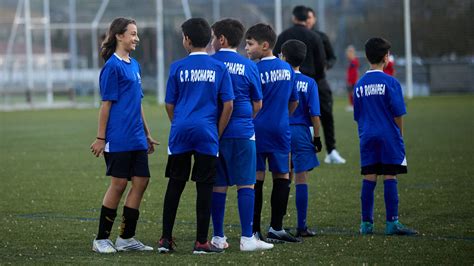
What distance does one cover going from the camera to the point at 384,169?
9.05 m

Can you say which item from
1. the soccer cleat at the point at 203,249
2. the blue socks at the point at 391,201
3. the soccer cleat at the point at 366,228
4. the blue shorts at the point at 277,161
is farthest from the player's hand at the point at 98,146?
the blue socks at the point at 391,201

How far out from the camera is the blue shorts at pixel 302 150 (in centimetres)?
Answer: 911

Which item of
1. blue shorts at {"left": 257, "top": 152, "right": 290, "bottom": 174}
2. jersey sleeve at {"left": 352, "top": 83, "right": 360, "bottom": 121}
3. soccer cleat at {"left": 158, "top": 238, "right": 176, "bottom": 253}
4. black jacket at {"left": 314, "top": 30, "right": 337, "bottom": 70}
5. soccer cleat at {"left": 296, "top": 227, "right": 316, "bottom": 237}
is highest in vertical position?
black jacket at {"left": 314, "top": 30, "right": 337, "bottom": 70}

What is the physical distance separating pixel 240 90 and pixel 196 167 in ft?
2.38

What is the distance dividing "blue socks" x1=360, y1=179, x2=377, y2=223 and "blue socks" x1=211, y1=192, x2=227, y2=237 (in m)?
1.45

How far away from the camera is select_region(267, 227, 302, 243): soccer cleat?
28.0ft

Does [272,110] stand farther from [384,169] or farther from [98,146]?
[98,146]

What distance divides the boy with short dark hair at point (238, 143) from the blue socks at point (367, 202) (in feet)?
3.85

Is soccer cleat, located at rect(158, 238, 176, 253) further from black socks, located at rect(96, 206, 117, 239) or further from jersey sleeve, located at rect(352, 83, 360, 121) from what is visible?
jersey sleeve, located at rect(352, 83, 360, 121)

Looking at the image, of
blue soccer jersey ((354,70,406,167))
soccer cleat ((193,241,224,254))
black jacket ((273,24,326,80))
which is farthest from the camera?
black jacket ((273,24,326,80))

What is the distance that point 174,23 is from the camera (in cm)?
3984

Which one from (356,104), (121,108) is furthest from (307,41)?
(121,108)

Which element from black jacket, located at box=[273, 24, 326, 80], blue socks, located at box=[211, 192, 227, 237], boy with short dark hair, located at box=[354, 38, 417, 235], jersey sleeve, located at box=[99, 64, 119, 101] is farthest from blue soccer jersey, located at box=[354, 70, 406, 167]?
black jacket, located at box=[273, 24, 326, 80]

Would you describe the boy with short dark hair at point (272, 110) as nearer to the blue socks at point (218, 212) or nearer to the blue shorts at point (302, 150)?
the blue shorts at point (302, 150)
